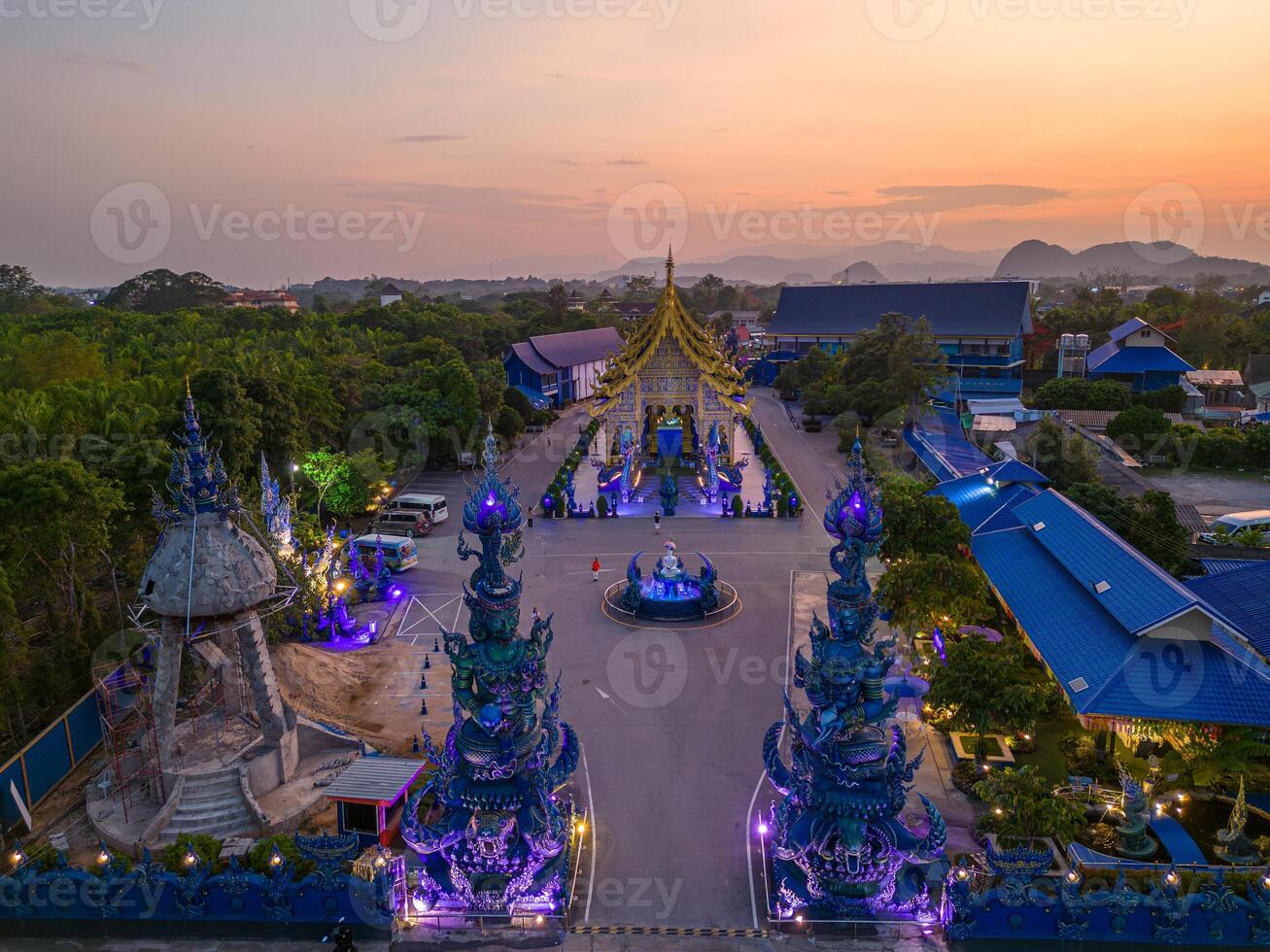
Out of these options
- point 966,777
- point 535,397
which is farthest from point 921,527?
point 535,397

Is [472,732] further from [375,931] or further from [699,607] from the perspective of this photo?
[699,607]

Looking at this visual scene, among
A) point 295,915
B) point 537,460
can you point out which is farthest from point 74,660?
point 537,460

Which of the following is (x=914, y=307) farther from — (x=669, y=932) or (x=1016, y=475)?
(x=669, y=932)

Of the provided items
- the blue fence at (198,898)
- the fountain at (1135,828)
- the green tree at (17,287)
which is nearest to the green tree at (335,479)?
the blue fence at (198,898)

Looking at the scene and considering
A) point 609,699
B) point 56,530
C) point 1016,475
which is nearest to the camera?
point 56,530

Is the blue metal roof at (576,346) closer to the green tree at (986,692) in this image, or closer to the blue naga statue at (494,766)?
the green tree at (986,692)

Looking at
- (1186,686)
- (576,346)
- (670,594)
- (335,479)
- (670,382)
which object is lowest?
(670,594)
